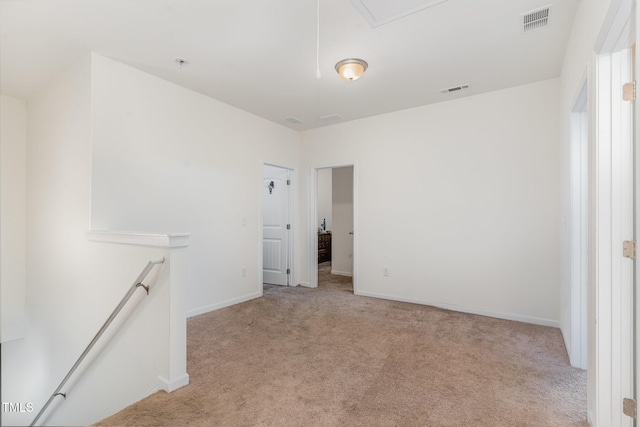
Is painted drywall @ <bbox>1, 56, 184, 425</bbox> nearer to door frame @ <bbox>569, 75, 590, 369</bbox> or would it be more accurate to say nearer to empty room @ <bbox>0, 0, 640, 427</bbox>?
empty room @ <bbox>0, 0, 640, 427</bbox>

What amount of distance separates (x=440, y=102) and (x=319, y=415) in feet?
12.4

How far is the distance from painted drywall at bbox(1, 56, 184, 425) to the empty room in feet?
0.11

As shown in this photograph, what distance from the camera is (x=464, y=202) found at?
12.4ft

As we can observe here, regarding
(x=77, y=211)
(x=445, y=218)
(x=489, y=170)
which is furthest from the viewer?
(x=445, y=218)

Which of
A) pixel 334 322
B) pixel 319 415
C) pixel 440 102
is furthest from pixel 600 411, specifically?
pixel 440 102

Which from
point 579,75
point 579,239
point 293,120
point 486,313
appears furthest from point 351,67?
point 486,313

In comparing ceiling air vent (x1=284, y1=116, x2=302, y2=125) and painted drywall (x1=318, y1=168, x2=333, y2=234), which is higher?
ceiling air vent (x1=284, y1=116, x2=302, y2=125)

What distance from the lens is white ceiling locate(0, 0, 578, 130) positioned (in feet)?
7.28

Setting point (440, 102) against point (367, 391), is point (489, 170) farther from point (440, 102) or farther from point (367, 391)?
point (367, 391)

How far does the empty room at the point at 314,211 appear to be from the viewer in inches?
72.6

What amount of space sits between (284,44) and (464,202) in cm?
279

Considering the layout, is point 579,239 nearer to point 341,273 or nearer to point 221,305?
point 221,305

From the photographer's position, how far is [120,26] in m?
2.43

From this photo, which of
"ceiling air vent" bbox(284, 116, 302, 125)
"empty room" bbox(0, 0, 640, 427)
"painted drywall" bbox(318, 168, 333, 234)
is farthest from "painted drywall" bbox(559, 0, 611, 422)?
"painted drywall" bbox(318, 168, 333, 234)
